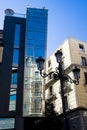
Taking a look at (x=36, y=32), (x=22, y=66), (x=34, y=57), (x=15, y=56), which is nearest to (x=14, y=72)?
(x=22, y=66)

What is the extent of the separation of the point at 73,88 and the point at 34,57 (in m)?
5.91

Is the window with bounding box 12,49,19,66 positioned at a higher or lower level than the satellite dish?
lower

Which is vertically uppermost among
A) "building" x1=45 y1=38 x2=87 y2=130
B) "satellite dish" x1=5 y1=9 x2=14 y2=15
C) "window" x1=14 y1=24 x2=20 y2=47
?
"satellite dish" x1=5 y1=9 x2=14 y2=15

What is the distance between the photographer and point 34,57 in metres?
21.9

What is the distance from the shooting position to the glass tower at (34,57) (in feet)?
65.4

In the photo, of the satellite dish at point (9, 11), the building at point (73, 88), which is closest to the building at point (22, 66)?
the satellite dish at point (9, 11)

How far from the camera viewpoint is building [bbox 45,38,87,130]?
22.2m

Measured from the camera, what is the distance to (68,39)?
27.9 metres

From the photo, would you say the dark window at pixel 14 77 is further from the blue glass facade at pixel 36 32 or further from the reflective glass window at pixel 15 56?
the blue glass facade at pixel 36 32

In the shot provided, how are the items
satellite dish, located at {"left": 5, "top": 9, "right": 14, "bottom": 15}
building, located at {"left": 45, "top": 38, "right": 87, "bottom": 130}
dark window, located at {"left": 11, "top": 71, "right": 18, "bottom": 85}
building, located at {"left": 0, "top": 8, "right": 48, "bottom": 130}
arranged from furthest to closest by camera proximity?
satellite dish, located at {"left": 5, "top": 9, "right": 14, "bottom": 15} → building, located at {"left": 45, "top": 38, "right": 87, "bottom": 130} → dark window, located at {"left": 11, "top": 71, "right": 18, "bottom": 85} → building, located at {"left": 0, "top": 8, "right": 48, "bottom": 130}

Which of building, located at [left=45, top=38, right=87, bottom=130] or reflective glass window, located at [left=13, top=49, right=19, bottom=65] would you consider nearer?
reflective glass window, located at [left=13, top=49, right=19, bottom=65]

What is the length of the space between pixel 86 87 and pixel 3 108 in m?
10.4

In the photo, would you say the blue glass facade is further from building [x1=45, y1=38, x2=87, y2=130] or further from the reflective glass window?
building [x1=45, y1=38, x2=87, y2=130]

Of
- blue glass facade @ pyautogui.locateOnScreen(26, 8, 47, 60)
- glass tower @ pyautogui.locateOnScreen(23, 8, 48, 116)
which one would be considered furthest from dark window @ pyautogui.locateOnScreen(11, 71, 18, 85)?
blue glass facade @ pyautogui.locateOnScreen(26, 8, 47, 60)
